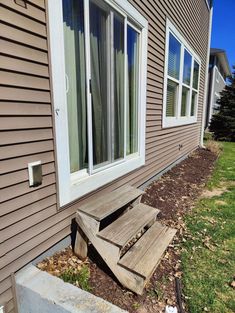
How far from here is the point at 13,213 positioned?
69.8 inches

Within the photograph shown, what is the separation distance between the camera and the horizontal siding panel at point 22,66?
5.34 ft

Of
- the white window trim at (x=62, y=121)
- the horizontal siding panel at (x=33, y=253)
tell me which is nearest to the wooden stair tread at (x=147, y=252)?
the horizontal siding panel at (x=33, y=253)

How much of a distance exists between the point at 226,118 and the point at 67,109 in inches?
650

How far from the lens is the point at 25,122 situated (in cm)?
181

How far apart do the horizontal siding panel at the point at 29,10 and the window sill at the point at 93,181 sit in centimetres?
146

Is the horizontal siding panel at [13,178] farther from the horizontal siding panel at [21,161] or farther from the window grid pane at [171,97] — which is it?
the window grid pane at [171,97]

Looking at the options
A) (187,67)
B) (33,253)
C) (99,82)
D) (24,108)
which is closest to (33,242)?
(33,253)

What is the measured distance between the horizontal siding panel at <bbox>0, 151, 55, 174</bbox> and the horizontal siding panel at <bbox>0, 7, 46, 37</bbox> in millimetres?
958

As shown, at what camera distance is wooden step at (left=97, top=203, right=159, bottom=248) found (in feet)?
6.66

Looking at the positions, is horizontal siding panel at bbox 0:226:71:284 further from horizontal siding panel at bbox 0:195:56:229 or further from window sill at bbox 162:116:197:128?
window sill at bbox 162:116:197:128

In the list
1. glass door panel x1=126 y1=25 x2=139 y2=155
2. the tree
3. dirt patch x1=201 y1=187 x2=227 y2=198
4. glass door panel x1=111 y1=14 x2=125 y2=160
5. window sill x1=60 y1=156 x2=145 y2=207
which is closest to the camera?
window sill x1=60 y1=156 x2=145 y2=207

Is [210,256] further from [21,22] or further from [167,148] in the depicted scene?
[167,148]

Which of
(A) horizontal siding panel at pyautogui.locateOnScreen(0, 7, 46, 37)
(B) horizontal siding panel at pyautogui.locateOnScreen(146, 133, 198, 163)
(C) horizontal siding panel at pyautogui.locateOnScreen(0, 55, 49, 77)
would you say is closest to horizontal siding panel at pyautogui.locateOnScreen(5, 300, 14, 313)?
(C) horizontal siding panel at pyautogui.locateOnScreen(0, 55, 49, 77)

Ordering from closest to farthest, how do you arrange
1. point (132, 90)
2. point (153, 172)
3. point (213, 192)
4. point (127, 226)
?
1. point (127, 226)
2. point (132, 90)
3. point (213, 192)
4. point (153, 172)
